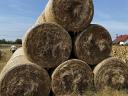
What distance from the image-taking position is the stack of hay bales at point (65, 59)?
23.7 feet

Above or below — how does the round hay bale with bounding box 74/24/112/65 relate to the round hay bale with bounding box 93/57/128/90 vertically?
above

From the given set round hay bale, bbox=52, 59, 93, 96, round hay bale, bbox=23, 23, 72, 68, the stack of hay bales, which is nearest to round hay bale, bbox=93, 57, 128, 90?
the stack of hay bales

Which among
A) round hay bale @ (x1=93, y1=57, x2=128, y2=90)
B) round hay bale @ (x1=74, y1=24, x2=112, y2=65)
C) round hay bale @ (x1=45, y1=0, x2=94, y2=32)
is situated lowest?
round hay bale @ (x1=93, y1=57, x2=128, y2=90)

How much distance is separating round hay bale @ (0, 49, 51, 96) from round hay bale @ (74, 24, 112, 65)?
0.93 metres

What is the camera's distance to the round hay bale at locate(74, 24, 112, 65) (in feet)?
25.3

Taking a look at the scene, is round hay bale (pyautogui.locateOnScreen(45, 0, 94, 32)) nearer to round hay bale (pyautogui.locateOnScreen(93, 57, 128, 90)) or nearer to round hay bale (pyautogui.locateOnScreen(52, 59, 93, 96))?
round hay bale (pyautogui.locateOnScreen(52, 59, 93, 96))

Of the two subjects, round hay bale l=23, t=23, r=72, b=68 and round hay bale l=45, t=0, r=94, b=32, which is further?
round hay bale l=45, t=0, r=94, b=32

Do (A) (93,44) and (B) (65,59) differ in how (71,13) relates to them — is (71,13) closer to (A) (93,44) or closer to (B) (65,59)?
(A) (93,44)

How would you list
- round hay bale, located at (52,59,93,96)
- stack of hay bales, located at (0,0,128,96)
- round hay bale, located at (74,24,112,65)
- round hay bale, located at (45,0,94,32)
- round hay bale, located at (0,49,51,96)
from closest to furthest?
round hay bale, located at (0,49,51,96)
stack of hay bales, located at (0,0,128,96)
round hay bale, located at (52,59,93,96)
round hay bale, located at (45,0,94,32)
round hay bale, located at (74,24,112,65)

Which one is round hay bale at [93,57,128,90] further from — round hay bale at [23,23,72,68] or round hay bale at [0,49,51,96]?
round hay bale at [0,49,51,96]

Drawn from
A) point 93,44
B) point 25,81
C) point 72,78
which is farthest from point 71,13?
point 25,81

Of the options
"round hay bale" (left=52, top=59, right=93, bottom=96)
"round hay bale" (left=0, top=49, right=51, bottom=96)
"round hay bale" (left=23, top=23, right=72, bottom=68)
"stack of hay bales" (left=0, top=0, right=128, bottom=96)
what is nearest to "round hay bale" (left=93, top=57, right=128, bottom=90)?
"stack of hay bales" (left=0, top=0, right=128, bottom=96)

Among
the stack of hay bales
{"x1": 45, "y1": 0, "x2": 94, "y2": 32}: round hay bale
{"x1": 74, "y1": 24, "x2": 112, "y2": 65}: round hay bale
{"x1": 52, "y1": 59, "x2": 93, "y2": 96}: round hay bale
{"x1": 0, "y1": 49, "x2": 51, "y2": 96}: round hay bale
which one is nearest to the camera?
{"x1": 0, "y1": 49, "x2": 51, "y2": 96}: round hay bale

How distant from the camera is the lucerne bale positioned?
7.59 meters
